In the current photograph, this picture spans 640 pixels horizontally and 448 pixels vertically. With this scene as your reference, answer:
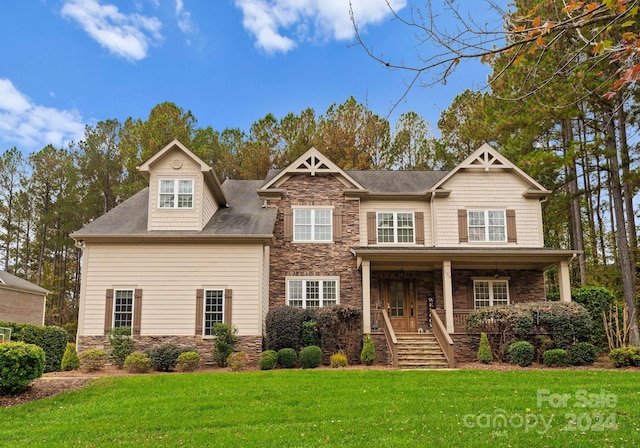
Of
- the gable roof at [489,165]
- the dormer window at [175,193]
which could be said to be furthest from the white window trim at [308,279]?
the gable roof at [489,165]

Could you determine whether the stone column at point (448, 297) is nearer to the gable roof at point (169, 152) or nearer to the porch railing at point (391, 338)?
the porch railing at point (391, 338)

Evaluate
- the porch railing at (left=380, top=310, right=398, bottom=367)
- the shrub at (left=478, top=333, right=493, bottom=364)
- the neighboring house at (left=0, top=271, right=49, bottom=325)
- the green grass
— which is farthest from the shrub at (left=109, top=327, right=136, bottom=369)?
the neighboring house at (left=0, top=271, right=49, bottom=325)

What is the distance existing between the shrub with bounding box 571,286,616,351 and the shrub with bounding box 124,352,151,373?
14.6 meters

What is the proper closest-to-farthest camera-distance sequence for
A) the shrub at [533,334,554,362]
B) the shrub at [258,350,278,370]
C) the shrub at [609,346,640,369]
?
the shrub at [609,346,640,369]
the shrub at [258,350,278,370]
the shrub at [533,334,554,362]

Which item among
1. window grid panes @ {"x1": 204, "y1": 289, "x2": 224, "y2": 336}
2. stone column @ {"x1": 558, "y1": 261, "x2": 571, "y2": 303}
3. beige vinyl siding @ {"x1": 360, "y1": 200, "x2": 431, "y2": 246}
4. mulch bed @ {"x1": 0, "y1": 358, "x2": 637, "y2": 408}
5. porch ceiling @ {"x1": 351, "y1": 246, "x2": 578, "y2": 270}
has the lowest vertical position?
mulch bed @ {"x1": 0, "y1": 358, "x2": 637, "y2": 408}

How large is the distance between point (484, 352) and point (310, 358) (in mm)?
5321

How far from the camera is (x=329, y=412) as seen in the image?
32.0 ft

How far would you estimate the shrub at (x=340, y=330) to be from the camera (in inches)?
700

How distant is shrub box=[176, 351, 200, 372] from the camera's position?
16422 mm

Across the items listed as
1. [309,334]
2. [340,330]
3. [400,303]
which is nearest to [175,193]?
[309,334]

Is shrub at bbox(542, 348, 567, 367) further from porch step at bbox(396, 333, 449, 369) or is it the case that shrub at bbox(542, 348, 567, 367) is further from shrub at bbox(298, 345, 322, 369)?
shrub at bbox(298, 345, 322, 369)

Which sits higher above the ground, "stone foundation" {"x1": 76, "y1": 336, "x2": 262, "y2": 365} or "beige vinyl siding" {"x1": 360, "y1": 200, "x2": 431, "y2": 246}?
"beige vinyl siding" {"x1": 360, "y1": 200, "x2": 431, "y2": 246}

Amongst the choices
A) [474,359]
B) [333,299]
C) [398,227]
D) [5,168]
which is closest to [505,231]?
[398,227]

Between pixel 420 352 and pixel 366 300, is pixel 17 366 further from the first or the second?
pixel 420 352
